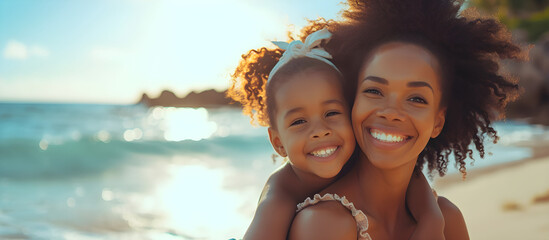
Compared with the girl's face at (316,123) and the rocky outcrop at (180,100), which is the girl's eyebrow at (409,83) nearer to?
the girl's face at (316,123)

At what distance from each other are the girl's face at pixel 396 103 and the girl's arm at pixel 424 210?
0.34m

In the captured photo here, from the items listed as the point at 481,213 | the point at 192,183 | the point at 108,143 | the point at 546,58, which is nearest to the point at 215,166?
the point at 192,183

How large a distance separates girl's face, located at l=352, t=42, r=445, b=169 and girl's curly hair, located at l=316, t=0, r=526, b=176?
4.0 inches

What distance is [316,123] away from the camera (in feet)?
7.82

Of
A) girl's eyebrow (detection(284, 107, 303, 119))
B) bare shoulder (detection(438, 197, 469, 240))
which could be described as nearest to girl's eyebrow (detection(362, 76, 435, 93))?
girl's eyebrow (detection(284, 107, 303, 119))

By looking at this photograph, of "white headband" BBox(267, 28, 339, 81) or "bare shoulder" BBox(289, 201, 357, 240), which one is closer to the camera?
→ "bare shoulder" BBox(289, 201, 357, 240)

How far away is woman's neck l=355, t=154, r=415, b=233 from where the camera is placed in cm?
256

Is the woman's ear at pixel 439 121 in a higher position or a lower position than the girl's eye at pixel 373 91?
lower

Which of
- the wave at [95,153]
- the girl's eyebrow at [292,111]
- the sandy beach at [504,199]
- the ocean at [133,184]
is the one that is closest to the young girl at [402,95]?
the girl's eyebrow at [292,111]

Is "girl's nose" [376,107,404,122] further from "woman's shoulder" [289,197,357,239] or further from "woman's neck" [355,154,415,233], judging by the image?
"woman's shoulder" [289,197,357,239]

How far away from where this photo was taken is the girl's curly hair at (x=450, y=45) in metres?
2.48

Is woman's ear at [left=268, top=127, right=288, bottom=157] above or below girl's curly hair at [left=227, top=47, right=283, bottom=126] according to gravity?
below

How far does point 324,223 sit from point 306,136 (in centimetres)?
42

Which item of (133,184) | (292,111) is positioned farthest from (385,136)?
(133,184)
